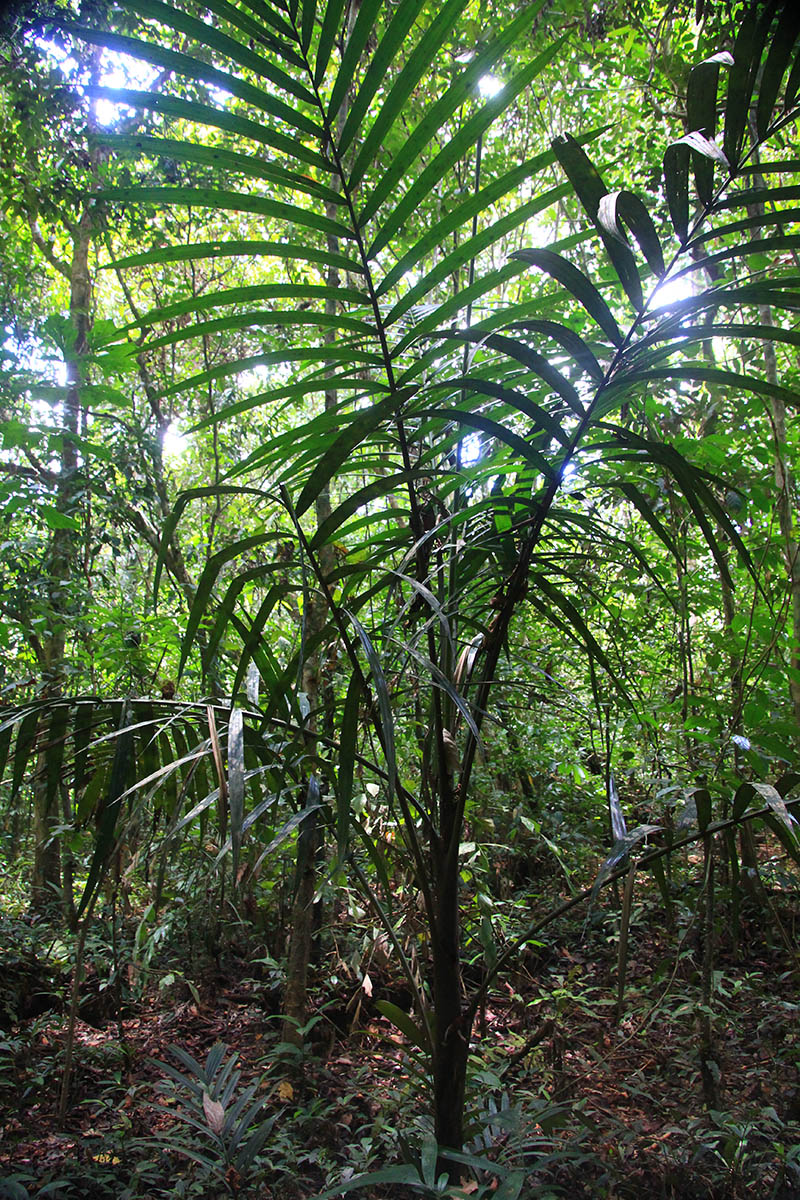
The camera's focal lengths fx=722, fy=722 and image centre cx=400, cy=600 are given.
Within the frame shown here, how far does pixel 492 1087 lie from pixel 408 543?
110 centimetres

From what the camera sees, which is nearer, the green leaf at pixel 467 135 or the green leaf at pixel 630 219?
the green leaf at pixel 630 219

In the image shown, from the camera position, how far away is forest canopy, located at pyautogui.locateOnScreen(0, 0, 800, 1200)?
32.4 inches

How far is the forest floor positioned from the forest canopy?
51mm

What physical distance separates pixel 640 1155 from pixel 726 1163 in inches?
7.3

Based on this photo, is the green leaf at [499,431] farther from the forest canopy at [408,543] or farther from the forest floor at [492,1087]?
the forest floor at [492,1087]

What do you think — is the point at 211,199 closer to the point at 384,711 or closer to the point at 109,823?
the point at 384,711

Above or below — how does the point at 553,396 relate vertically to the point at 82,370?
below

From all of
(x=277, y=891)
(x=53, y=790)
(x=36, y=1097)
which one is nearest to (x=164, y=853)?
(x=53, y=790)

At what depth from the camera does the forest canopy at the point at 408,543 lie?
2.70 ft

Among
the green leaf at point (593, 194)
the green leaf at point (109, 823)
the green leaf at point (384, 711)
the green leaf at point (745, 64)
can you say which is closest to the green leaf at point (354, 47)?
the green leaf at point (593, 194)

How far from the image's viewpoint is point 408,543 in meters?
1.27

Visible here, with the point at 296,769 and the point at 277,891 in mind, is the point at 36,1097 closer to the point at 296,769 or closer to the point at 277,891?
the point at 277,891

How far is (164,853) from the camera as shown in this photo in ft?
2.92

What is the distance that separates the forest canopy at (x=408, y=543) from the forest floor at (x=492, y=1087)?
5cm
